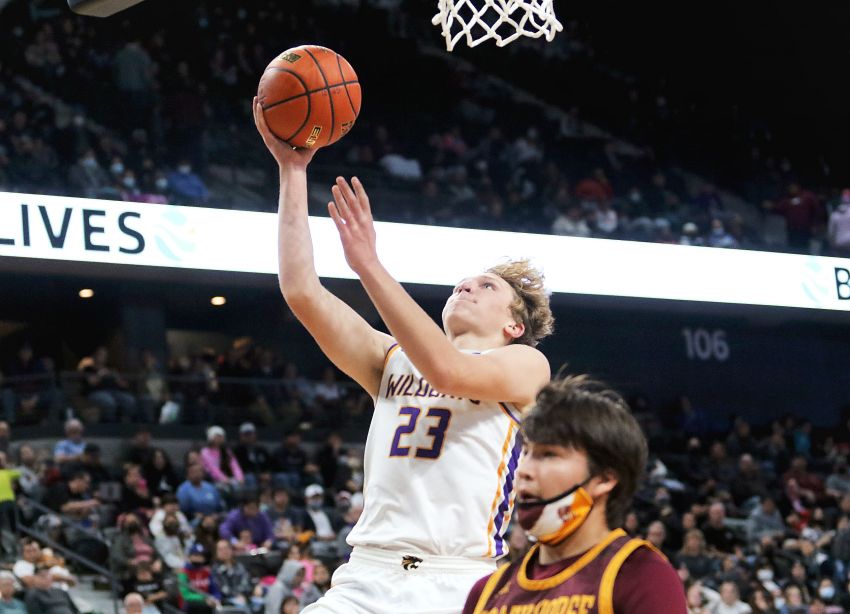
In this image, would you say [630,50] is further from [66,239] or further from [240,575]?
[240,575]

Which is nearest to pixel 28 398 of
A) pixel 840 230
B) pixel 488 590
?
pixel 840 230

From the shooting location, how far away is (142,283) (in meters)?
18.8

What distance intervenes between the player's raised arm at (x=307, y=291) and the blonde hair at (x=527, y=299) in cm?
42

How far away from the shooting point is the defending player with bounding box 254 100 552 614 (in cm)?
392

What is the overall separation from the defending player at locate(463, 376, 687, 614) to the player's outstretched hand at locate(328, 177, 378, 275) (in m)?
1.08

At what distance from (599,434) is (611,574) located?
0.84 ft

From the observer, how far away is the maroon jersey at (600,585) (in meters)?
2.51

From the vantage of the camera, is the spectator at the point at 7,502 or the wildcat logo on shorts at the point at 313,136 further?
the spectator at the point at 7,502

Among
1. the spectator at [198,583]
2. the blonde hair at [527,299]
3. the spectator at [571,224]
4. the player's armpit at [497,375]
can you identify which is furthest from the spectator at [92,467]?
the player's armpit at [497,375]

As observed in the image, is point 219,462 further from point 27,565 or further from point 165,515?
point 27,565

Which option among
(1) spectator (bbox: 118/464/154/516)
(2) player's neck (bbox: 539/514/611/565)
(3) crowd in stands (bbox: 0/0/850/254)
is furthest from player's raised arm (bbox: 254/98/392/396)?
(3) crowd in stands (bbox: 0/0/850/254)

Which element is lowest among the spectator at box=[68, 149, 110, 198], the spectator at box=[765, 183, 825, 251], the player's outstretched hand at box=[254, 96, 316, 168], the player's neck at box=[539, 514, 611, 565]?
the player's neck at box=[539, 514, 611, 565]

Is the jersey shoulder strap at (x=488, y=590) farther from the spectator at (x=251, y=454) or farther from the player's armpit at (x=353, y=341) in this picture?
the spectator at (x=251, y=454)

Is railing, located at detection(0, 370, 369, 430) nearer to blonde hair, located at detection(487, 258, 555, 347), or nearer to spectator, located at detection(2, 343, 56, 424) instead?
spectator, located at detection(2, 343, 56, 424)
